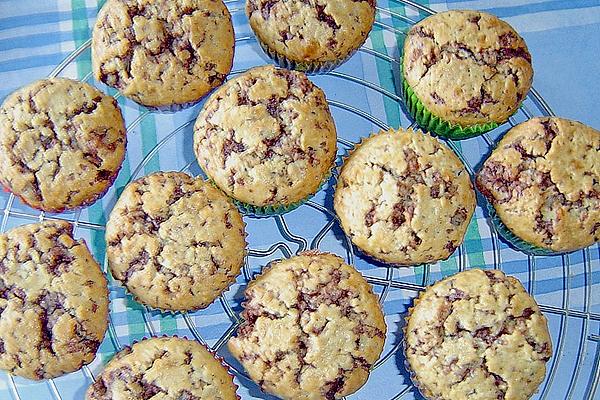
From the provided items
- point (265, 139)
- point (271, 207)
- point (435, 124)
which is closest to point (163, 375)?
point (271, 207)

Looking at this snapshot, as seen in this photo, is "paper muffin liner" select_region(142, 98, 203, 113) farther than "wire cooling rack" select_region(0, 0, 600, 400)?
No

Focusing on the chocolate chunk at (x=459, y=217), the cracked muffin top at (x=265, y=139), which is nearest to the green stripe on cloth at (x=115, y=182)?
the cracked muffin top at (x=265, y=139)

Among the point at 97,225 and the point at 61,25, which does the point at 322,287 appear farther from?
the point at 61,25

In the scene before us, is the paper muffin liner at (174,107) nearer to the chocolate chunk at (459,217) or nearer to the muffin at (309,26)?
the muffin at (309,26)

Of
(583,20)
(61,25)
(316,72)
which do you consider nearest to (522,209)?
(316,72)

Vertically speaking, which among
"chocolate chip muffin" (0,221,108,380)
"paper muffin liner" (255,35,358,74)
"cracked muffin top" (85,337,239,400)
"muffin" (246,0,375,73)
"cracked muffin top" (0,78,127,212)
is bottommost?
"cracked muffin top" (85,337,239,400)

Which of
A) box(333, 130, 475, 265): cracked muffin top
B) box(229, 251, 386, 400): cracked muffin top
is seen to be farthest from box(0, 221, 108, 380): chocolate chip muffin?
box(333, 130, 475, 265): cracked muffin top

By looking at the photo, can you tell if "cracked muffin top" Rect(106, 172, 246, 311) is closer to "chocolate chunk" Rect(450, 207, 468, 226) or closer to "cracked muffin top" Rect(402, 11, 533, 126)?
"chocolate chunk" Rect(450, 207, 468, 226)
